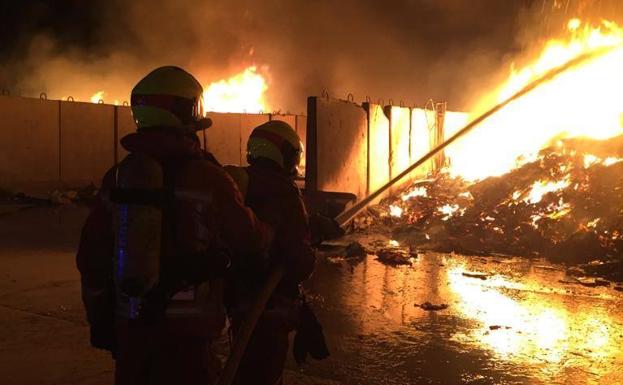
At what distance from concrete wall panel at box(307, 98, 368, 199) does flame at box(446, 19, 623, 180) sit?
9.11 feet

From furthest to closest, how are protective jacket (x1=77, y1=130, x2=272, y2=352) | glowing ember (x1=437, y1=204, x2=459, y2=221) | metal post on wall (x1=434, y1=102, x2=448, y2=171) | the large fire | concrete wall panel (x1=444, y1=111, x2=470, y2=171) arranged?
1. the large fire
2. concrete wall panel (x1=444, y1=111, x2=470, y2=171)
3. metal post on wall (x1=434, y1=102, x2=448, y2=171)
4. glowing ember (x1=437, y1=204, x2=459, y2=221)
5. protective jacket (x1=77, y1=130, x2=272, y2=352)

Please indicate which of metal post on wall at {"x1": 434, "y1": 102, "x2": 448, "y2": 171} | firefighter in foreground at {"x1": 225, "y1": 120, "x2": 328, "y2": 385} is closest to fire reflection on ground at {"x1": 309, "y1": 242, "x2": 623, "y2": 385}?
firefighter in foreground at {"x1": 225, "y1": 120, "x2": 328, "y2": 385}

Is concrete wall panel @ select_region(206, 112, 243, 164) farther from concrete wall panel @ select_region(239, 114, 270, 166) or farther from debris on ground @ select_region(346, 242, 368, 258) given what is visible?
debris on ground @ select_region(346, 242, 368, 258)

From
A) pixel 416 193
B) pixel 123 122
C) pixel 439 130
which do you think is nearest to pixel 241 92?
pixel 123 122

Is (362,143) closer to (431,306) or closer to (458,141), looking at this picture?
(458,141)

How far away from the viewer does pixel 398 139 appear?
13.1 meters

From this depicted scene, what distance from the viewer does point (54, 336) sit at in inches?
178

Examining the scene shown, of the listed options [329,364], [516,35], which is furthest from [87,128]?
[516,35]

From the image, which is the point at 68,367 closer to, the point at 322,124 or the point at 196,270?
the point at 196,270

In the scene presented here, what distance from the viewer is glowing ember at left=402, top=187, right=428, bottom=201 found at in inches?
487

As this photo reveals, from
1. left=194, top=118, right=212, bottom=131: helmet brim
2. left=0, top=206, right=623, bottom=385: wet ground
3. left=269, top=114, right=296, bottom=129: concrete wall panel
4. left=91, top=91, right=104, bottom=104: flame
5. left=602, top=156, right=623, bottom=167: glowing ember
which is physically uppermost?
left=91, top=91, right=104, bottom=104: flame

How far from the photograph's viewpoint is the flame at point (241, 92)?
26.6m

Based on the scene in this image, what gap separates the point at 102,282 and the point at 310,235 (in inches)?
39.1

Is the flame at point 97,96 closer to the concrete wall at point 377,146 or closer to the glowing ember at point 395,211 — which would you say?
the concrete wall at point 377,146
